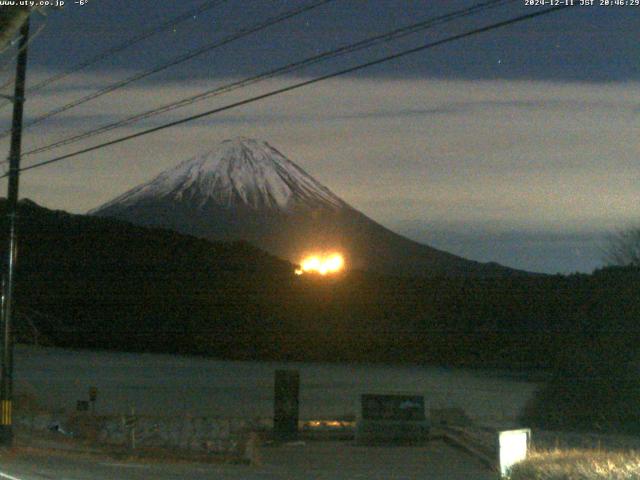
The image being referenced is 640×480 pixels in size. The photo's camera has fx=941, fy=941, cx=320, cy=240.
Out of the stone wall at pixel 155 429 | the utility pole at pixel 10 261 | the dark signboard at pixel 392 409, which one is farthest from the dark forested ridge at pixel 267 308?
the utility pole at pixel 10 261

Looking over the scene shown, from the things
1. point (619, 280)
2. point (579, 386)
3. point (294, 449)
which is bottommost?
point (294, 449)

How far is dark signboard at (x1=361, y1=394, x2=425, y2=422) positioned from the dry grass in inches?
732

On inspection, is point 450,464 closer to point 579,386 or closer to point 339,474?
point 339,474

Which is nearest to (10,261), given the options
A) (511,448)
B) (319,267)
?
(511,448)

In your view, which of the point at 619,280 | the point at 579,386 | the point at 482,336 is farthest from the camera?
the point at 482,336

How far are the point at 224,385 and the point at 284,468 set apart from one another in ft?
105

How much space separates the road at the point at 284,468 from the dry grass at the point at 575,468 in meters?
5.29

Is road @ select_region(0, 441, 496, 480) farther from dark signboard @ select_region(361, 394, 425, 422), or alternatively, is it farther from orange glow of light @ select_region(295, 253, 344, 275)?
orange glow of light @ select_region(295, 253, 344, 275)

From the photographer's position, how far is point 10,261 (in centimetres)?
2073

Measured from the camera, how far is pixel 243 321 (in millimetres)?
79438

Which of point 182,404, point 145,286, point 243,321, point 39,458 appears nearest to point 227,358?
point 243,321

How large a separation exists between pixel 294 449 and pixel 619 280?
18.6 meters

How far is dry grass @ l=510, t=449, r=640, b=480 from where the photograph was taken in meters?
10.8

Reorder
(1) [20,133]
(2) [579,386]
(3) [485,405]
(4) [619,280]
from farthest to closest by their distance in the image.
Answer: (3) [485,405] < (4) [619,280] < (2) [579,386] < (1) [20,133]
